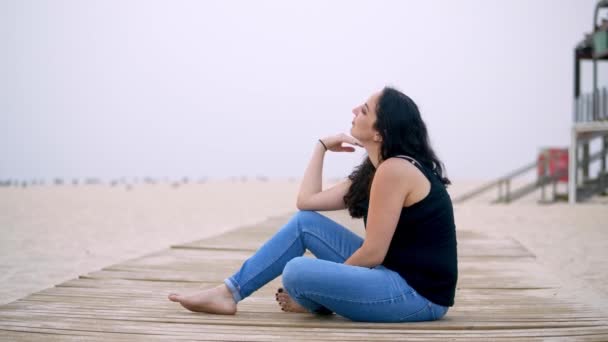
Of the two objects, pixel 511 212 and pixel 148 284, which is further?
pixel 511 212

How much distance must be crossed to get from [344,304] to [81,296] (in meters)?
1.52

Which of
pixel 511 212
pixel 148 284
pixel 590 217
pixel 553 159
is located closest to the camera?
pixel 148 284

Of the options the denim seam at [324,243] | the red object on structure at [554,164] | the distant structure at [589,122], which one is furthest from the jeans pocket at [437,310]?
the red object on structure at [554,164]

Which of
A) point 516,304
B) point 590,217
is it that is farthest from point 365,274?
point 590,217

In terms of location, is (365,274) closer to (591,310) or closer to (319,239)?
(319,239)

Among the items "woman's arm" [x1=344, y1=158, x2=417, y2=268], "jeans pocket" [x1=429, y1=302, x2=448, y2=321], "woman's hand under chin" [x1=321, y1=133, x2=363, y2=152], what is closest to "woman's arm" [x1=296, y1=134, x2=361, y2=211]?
"woman's hand under chin" [x1=321, y1=133, x2=363, y2=152]

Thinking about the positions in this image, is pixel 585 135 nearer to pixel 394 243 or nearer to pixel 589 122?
Result: pixel 589 122

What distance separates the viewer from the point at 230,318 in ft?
9.28

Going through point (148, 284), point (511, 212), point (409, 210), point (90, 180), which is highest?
point (409, 210)

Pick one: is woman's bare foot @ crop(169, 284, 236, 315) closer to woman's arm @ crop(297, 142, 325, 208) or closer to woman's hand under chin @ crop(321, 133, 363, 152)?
woman's arm @ crop(297, 142, 325, 208)

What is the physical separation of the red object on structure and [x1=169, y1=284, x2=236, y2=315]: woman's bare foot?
17.6m

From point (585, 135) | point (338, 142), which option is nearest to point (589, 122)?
point (585, 135)

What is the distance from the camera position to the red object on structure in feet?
61.9

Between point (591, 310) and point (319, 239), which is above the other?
point (319, 239)
